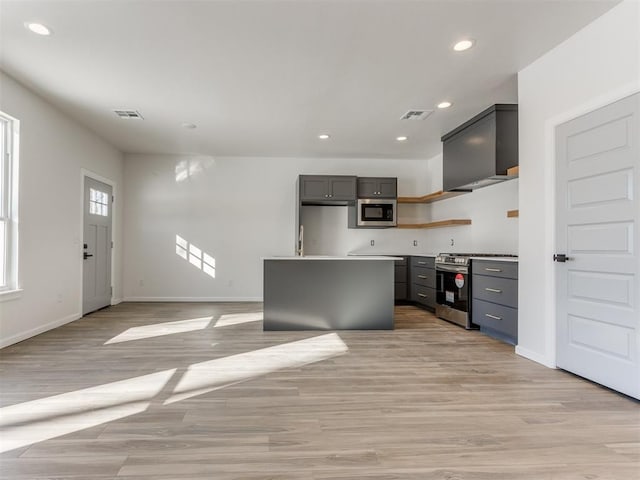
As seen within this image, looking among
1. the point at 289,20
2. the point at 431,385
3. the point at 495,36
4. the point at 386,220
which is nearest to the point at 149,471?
the point at 431,385

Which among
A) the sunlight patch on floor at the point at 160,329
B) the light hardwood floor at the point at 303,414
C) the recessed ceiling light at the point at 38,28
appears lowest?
the sunlight patch on floor at the point at 160,329

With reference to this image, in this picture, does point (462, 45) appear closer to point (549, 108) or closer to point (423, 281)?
point (549, 108)

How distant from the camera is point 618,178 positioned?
249 cm

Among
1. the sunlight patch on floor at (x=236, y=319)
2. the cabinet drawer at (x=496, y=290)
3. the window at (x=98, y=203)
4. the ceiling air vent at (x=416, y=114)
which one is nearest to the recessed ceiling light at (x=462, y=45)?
the ceiling air vent at (x=416, y=114)

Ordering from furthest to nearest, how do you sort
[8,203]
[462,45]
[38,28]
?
[8,203], [462,45], [38,28]

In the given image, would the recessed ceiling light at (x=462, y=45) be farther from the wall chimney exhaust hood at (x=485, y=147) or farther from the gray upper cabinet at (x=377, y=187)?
the gray upper cabinet at (x=377, y=187)

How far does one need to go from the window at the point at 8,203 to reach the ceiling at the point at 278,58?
0.55 m

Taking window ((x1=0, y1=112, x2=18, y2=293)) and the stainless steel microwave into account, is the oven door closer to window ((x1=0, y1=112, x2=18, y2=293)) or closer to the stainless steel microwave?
the stainless steel microwave

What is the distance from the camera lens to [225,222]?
6.73 m

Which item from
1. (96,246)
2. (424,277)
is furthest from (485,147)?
(96,246)

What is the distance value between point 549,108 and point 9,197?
521 centimetres

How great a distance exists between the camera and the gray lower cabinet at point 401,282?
6.44 meters

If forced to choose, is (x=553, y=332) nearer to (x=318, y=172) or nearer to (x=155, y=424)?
(x=155, y=424)

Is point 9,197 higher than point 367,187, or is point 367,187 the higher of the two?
point 367,187
